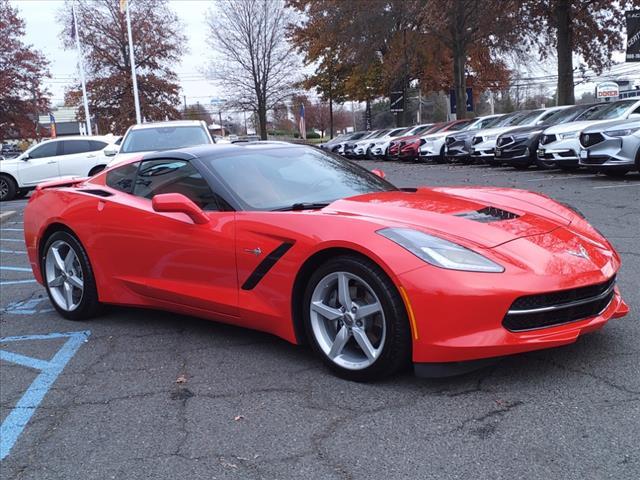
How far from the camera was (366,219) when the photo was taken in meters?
3.27

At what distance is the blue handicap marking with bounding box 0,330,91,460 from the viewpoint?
3.02 m

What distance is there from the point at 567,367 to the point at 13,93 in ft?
117

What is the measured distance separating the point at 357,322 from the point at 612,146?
935cm

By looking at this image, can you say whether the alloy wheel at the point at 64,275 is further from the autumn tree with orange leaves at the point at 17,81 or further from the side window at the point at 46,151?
the autumn tree with orange leaves at the point at 17,81

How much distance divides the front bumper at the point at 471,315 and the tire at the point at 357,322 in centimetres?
11

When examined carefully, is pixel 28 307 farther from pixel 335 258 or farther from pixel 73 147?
pixel 73 147

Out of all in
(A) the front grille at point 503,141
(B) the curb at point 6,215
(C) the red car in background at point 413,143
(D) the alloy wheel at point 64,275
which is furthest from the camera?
(C) the red car in background at point 413,143

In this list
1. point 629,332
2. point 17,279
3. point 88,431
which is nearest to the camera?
point 88,431

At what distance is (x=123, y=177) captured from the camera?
186 inches

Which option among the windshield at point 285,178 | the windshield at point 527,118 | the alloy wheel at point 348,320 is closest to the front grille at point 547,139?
the windshield at point 527,118

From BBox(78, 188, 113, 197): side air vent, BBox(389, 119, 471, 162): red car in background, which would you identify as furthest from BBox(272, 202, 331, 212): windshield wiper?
BBox(389, 119, 471, 162): red car in background

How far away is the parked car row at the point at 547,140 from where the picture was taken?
35.8ft

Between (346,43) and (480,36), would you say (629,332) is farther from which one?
(346,43)

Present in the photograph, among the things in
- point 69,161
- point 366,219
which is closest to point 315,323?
point 366,219
